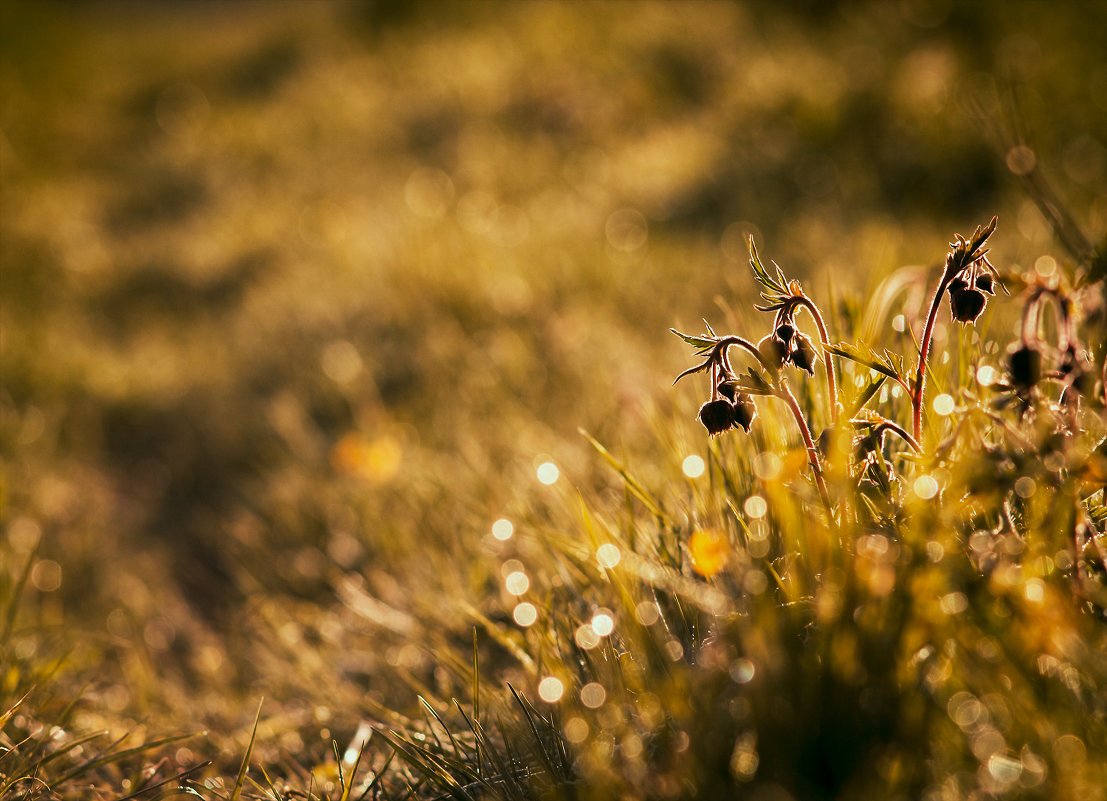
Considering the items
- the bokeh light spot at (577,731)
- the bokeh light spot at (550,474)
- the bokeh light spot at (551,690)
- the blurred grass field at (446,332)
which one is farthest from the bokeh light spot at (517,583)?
the bokeh light spot at (577,731)

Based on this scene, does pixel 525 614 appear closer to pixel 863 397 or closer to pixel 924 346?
pixel 863 397

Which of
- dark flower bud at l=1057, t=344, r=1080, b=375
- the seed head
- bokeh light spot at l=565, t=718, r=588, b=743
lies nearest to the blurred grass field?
bokeh light spot at l=565, t=718, r=588, b=743

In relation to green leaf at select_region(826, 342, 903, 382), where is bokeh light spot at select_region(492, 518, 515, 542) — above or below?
below

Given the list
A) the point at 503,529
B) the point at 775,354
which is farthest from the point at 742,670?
the point at 503,529

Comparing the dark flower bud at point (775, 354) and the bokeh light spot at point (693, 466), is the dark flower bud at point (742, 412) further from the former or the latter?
the bokeh light spot at point (693, 466)

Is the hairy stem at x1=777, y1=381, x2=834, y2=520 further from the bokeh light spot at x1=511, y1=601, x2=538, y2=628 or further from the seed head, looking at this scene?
the bokeh light spot at x1=511, y1=601, x2=538, y2=628
